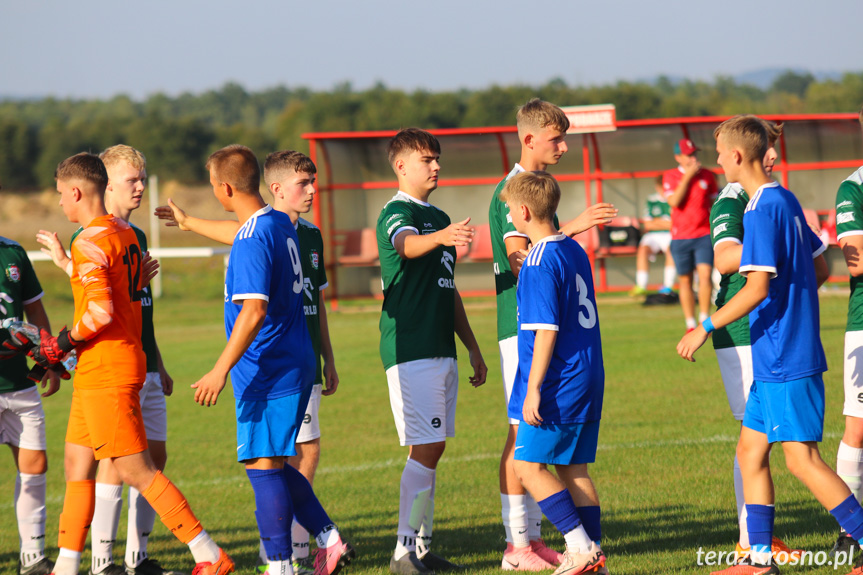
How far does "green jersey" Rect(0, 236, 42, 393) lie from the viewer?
4883mm

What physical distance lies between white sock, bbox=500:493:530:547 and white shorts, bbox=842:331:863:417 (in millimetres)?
1631

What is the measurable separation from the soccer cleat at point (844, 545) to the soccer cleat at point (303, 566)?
2.47 meters

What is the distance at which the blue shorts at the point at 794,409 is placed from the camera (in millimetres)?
3844

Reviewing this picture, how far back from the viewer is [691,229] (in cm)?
1153

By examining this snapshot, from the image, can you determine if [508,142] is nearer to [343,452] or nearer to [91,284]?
[343,452]

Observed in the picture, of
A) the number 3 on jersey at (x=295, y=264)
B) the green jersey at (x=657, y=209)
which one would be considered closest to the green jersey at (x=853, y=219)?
the number 3 on jersey at (x=295, y=264)

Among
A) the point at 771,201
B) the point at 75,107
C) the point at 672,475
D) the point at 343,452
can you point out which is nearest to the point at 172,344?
the point at 343,452

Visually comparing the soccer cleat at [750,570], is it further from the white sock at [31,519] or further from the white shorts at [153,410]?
the white sock at [31,519]

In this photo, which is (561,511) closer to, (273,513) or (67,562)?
(273,513)

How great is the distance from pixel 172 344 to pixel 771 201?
11731 mm

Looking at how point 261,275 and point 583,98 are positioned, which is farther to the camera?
point 583,98

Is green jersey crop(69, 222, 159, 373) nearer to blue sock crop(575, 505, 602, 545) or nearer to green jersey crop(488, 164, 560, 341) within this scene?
green jersey crop(488, 164, 560, 341)

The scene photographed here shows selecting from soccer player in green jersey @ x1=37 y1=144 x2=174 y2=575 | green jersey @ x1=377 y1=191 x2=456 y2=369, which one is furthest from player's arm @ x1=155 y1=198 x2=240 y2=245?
green jersey @ x1=377 y1=191 x2=456 y2=369

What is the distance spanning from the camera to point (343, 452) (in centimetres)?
779
